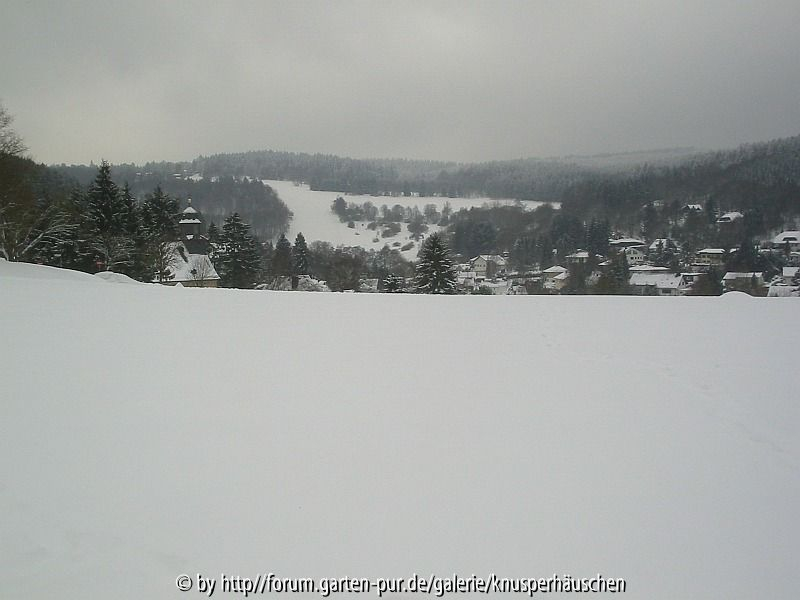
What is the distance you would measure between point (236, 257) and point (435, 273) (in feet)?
44.2

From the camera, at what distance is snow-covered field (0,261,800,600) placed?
219 centimetres

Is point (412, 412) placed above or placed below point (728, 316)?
above

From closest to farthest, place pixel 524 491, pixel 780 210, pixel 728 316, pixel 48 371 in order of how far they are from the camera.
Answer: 1. pixel 524 491
2. pixel 48 371
3. pixel 728 316
4. pixel 780 210

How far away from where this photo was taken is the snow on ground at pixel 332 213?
37.7 m

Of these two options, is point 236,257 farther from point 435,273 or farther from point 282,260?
point 435,273

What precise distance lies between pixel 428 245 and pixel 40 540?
2678 cm

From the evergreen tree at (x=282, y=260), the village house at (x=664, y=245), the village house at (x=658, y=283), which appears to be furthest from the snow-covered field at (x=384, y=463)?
the evergreen tree at (x=282, y=260)

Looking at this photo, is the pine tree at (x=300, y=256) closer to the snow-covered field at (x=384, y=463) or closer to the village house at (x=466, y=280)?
the village house at (x=466, y=280)

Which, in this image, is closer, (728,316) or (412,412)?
(412,412)

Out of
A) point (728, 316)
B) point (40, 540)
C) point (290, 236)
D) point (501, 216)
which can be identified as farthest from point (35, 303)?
point (501, 216)

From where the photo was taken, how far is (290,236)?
36.8m

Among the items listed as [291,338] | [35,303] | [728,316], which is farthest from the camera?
[728,316]

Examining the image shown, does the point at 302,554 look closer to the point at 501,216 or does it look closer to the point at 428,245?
the point at 428,245

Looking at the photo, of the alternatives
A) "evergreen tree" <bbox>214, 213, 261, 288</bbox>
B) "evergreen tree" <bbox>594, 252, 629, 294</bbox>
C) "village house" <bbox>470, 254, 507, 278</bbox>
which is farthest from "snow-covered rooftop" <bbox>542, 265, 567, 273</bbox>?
"evergreen tree" <bbox>214, 213, 261, 288</bbox>
